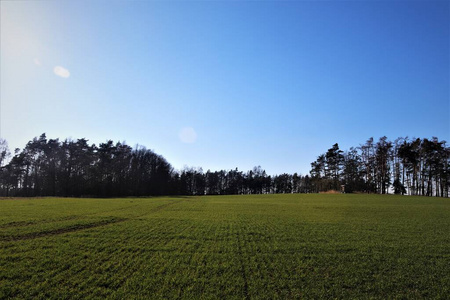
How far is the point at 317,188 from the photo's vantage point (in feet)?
407

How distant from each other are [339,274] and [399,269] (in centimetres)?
243

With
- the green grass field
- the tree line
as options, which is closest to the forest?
the tree line

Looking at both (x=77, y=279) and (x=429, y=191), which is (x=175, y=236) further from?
(x=429, y=191)

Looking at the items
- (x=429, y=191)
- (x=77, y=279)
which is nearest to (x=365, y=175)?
(x=429, y=191)

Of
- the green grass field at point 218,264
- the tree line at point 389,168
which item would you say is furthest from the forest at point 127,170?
the green grass field at point 218,264

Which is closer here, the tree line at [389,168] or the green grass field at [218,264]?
the green grass field at [218,264]

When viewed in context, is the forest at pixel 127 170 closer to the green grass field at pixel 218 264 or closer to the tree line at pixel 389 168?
the tree line at pixel 389 168

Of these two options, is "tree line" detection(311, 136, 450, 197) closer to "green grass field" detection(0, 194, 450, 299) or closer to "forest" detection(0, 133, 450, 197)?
"forest" detection(0, 133, 450, 197)

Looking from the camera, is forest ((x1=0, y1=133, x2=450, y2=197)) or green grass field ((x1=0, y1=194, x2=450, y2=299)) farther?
forest ((x1=0, y1=133, x2=450, y2=197))

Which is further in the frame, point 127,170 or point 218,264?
point 127,170

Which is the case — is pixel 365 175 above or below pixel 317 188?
above

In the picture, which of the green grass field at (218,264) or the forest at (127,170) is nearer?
the green grass field at (218,264)

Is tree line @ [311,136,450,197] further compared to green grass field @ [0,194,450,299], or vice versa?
tree line @ [311,136,450,197]

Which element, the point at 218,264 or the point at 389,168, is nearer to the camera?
the point at 218,264
